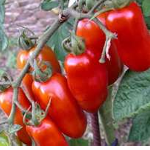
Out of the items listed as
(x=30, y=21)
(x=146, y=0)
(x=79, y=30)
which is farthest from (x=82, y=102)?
(x=30, y=21)

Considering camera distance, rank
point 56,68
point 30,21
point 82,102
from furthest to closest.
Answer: point 30,21
point 56,68
point 82,102

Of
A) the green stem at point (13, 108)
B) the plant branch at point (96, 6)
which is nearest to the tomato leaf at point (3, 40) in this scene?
the green stem at point (13, 108)

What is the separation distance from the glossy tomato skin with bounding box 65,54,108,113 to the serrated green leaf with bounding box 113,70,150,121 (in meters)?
0.04

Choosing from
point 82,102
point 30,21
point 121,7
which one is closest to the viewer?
point 121,7

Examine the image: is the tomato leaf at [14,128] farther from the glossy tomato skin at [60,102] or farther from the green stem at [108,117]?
the green stem at [108,117]

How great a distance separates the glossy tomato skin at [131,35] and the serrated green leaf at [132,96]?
0.06 metres

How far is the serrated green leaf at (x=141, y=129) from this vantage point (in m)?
1.17

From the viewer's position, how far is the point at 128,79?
1007 millimetres

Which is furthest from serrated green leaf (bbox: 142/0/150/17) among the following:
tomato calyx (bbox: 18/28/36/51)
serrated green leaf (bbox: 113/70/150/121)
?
tomato calyx (bbox: 18/28/36/51)

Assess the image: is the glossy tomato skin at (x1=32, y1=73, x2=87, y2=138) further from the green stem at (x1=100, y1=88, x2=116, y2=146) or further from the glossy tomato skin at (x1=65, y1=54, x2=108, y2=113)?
the green stem at (x1=100, y1=88, x2=116, y2=146)

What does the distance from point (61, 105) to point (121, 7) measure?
245 millimetres

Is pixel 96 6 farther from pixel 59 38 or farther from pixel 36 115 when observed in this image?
pixel 59 38
